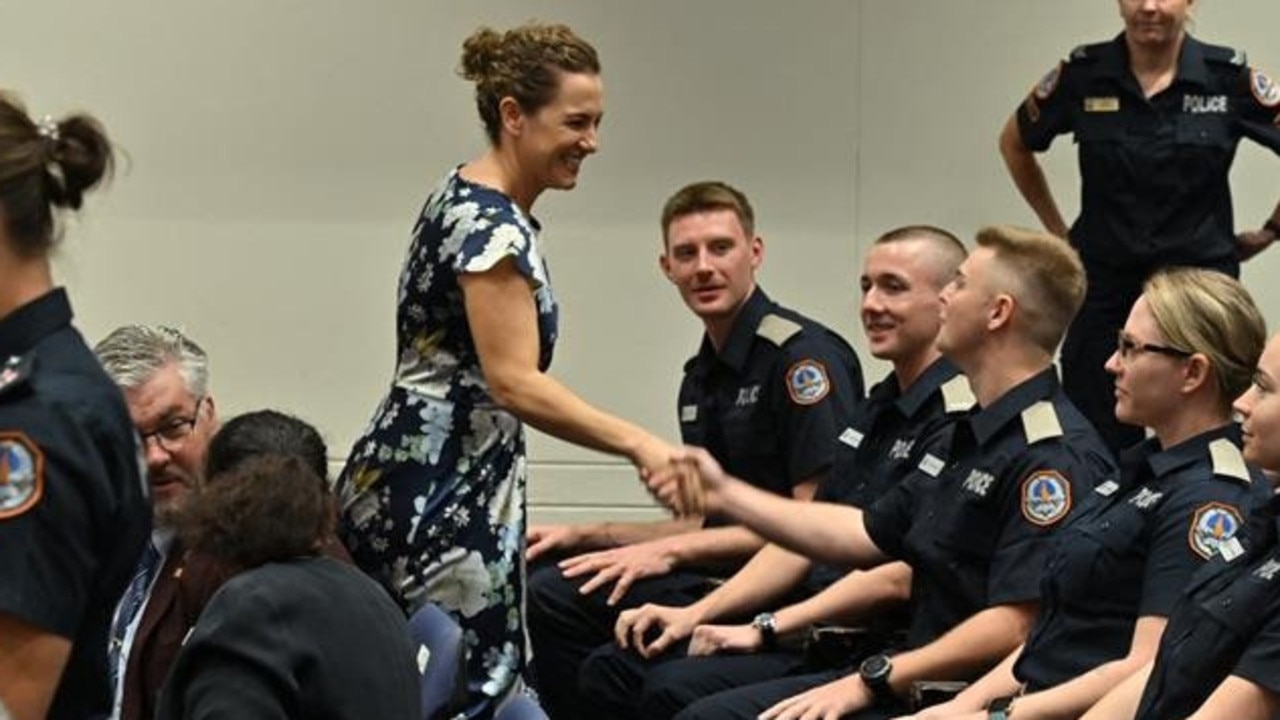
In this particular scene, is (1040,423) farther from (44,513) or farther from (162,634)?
(44,513)

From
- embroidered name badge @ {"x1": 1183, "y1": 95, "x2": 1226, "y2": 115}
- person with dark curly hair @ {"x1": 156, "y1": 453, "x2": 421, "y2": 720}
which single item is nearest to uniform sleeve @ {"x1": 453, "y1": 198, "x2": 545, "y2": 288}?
person with dark curly hair @ {"x1": 156, "y1": 453, "x2": 421, "y2": 720}

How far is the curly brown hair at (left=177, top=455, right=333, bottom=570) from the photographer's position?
98.8 inches

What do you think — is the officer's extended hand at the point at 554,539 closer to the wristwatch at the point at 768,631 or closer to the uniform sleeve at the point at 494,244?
the wristwatch at the point at 768,631

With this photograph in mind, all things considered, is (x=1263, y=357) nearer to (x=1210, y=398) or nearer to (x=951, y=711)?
(x=1210, y=398)

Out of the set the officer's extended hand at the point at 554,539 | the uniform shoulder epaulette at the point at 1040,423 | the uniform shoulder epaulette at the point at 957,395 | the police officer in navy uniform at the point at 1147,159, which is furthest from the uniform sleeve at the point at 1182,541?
the police officer in navy uniform at the point at 1147,159

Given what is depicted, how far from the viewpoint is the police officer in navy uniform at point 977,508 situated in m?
3.38

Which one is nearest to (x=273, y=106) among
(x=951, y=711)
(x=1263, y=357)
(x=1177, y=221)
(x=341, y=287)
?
(x=341, y=287)

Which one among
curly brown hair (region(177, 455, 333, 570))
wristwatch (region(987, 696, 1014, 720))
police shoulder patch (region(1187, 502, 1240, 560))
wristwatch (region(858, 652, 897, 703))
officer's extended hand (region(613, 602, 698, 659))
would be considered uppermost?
curly brown hair (region(177, 455, 333, 570))

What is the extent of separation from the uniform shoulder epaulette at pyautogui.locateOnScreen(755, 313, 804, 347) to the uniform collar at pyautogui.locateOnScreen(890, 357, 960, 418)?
413 mm

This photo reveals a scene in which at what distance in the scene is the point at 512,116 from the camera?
3457mm

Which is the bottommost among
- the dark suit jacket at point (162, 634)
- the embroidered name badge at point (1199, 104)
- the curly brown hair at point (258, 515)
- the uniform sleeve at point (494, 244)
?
the dark suit jacket at point (162, 634)

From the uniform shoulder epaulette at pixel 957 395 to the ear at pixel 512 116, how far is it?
95cm

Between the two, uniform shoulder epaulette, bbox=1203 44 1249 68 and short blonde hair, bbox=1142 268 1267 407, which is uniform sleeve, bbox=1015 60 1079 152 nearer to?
uniform shoulder epaulette, bbox=1203 44 1249 68

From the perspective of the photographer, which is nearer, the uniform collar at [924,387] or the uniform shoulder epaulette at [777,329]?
the uniform collar at [924,387]
